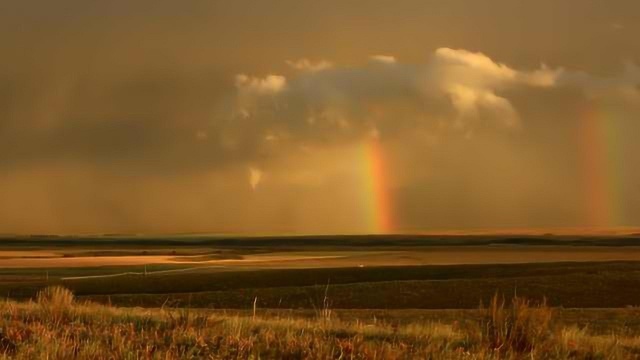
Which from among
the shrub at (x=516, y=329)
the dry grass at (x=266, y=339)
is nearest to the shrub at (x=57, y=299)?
the dry grass at (x=266, y=339)

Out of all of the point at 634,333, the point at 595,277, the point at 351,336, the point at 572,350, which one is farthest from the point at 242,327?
the point at 595,277

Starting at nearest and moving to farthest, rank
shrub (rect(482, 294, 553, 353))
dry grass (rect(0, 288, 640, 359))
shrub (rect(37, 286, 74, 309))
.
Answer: dry grass (rect(0, 288, 640, 359)) < shrub (rect(482, 294, 553, 353)) < shrub (rect(37, 286, 74, 309))

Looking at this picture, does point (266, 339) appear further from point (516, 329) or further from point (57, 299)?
point (57, 299)

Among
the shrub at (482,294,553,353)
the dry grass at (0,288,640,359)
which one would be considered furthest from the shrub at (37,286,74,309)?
the shrub at (482,294,553,353)

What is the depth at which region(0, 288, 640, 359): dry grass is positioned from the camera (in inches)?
399

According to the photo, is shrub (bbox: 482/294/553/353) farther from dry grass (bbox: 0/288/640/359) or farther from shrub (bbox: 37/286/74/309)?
shrub (bbox: 37/286/74/309)

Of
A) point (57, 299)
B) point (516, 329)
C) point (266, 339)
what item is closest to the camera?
Result: point (266, 339)

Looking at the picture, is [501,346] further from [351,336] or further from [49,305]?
[49,305]

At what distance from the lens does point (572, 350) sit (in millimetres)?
11633

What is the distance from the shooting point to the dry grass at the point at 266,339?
10.1 meters

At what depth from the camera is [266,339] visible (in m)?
11.1

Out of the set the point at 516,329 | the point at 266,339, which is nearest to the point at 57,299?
the point at 266,339

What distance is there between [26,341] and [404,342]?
16.5 feet

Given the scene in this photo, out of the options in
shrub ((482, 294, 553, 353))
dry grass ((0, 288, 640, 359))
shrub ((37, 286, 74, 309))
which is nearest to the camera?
dry grass ((0, 288, 640, 359))
